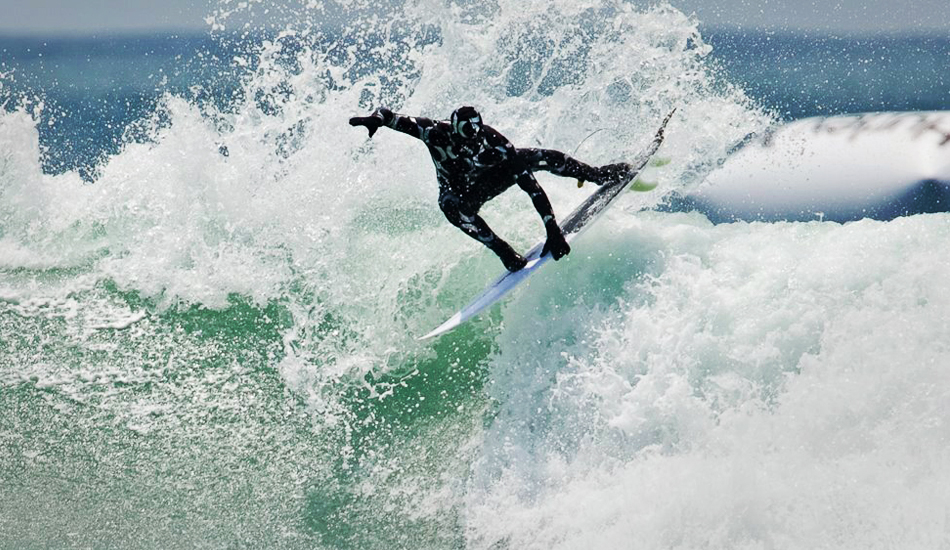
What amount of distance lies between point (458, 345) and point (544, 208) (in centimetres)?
184

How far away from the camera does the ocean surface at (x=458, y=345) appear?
5.61 metres

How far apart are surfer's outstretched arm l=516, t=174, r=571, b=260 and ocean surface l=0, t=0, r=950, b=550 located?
37.2 inches

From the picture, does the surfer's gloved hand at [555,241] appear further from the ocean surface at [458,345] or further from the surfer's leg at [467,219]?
the ocean surface at [458,345]

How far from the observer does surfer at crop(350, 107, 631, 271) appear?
19.6 ft

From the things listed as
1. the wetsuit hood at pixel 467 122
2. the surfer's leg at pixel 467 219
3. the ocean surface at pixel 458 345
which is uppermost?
the wetsuit hood at pixel 467 122

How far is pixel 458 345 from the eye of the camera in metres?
7.44

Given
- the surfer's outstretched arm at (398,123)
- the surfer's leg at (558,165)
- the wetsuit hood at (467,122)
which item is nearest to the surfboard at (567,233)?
the surfer's leg at (558,165)

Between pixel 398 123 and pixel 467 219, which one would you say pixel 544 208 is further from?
pixel 398 123

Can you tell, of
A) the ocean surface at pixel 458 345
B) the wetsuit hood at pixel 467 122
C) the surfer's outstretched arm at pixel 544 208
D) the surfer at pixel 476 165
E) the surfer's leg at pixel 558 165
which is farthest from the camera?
the surfer's leg at pixel 558 165

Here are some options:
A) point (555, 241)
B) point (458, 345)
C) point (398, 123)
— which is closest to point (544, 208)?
point (555, 241)

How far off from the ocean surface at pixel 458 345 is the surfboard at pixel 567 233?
A: 0.30m

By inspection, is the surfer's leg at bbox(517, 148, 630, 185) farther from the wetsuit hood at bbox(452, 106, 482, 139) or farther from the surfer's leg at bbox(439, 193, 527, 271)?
the surfer's leg at bbox(439, 193, 527, 271)

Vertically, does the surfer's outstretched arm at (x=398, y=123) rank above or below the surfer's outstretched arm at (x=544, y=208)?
above

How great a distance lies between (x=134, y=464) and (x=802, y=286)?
5265 millimetres
